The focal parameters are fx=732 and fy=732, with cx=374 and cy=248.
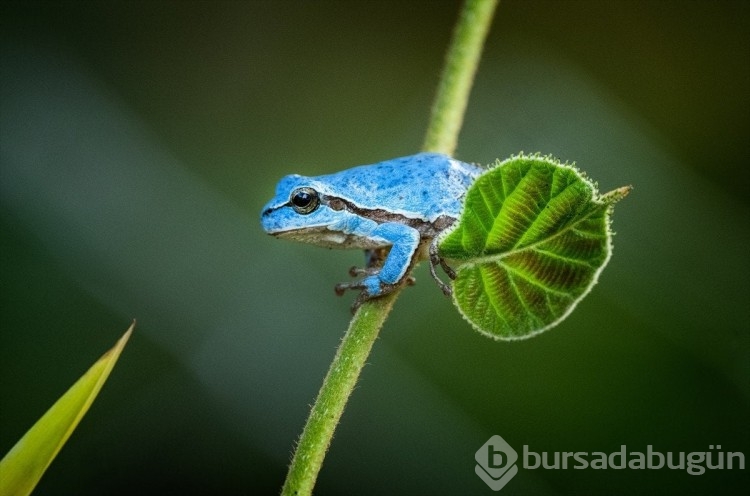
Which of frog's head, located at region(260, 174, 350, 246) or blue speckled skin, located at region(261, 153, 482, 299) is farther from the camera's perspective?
frog's head, located at region(260, 174, 350, 246)

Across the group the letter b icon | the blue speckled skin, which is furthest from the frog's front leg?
the letter b icon

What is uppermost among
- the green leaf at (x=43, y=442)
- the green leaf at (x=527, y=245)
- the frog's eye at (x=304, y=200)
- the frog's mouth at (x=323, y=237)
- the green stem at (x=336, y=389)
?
the frog's eye at (x=304, y=200)

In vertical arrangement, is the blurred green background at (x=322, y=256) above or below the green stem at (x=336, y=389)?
above

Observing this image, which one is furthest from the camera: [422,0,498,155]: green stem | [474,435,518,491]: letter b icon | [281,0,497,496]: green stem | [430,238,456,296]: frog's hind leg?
[474,435,518,491]: letter b icon

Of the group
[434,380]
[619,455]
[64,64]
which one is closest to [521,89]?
[434,380]

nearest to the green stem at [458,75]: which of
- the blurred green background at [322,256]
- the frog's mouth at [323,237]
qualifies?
the frog's mouth at [323,237]

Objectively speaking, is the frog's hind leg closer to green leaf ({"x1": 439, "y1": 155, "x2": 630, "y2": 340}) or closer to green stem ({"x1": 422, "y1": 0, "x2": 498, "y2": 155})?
green leaf ({"x1": 439, "y1": 155, "x2": 630, "y2": 340})

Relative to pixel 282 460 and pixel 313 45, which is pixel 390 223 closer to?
pixel 282 460

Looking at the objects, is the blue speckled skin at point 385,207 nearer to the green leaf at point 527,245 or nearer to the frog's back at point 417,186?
the frog's back at point 417,186

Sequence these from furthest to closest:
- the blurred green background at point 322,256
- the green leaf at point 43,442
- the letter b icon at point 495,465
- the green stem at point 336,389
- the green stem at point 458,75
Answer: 1. the blurred green background at point 322,256
2. the letter b icon at point 495,465
3. the green stem at point 458,75
4. the green stem at point 336,389
5. the green leaf at point 43,442
